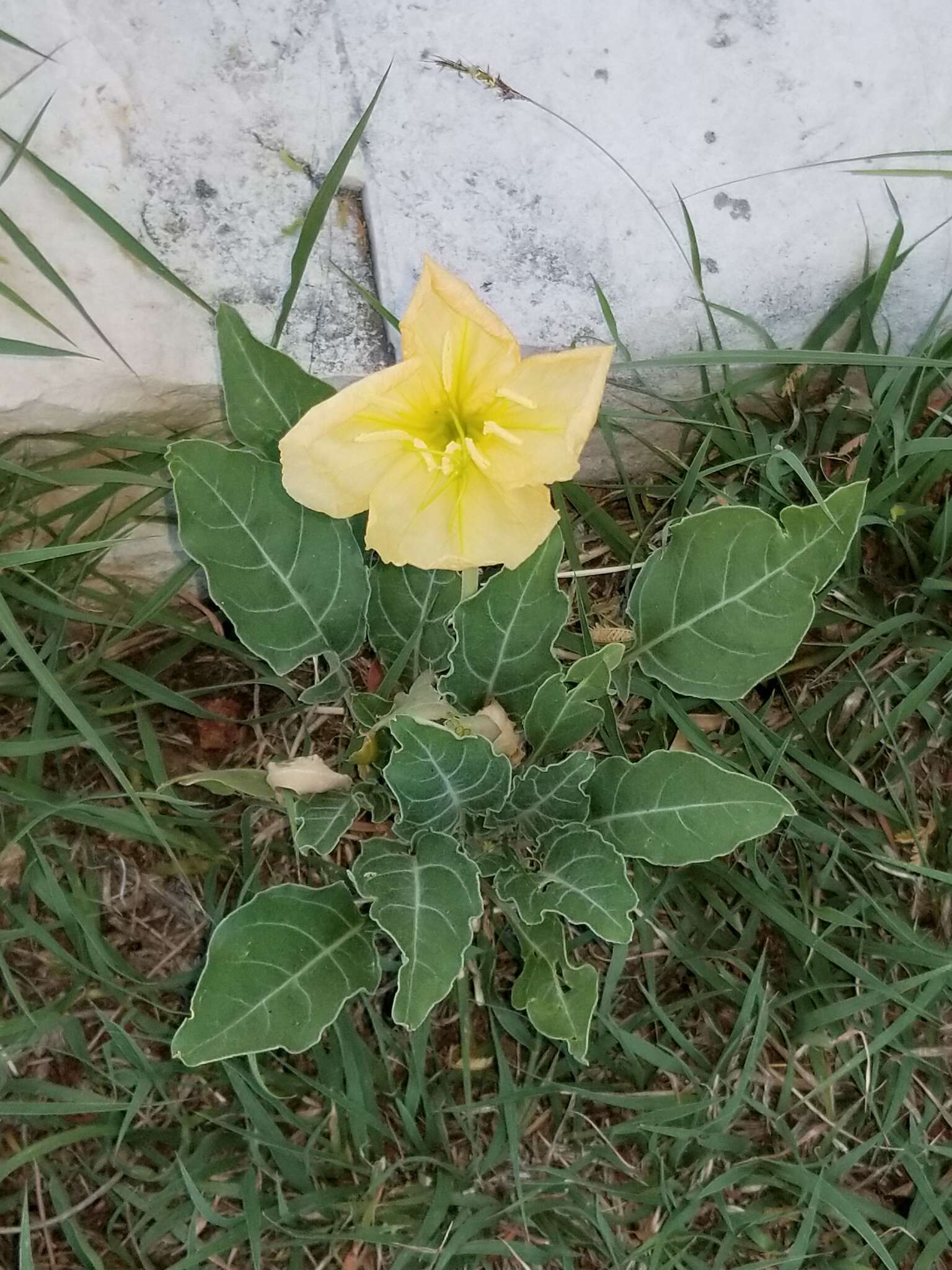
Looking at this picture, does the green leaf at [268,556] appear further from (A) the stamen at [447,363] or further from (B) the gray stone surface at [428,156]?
(A) the stamen at [447,363]

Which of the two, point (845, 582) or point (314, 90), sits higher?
point (314, 90)

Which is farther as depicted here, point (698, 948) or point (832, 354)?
point (698, 948)

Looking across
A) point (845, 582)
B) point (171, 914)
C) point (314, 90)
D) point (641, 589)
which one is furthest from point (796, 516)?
point (171, 914)

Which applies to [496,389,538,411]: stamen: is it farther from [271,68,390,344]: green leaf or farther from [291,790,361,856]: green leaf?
[291,790,361,856]: green leaf

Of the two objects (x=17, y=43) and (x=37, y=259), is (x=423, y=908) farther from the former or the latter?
(x=17, y=43)

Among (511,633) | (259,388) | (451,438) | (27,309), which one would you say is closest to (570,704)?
(511,633)

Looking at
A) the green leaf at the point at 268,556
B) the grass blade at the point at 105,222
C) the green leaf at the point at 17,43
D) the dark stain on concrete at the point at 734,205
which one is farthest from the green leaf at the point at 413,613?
the green leaf at the point at 17,43

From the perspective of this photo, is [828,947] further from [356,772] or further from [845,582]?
[356,772]
